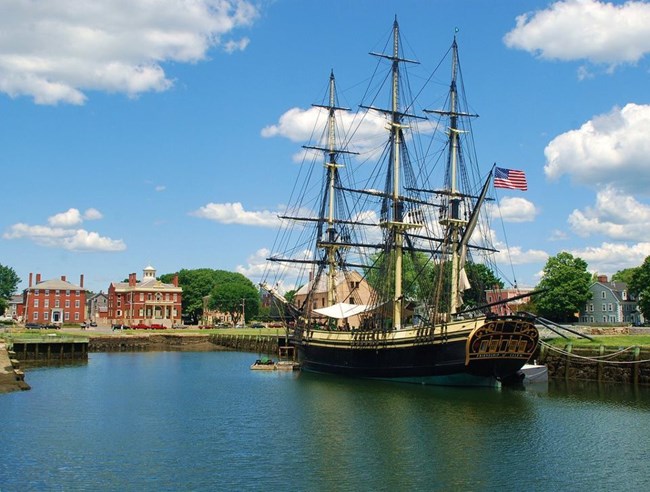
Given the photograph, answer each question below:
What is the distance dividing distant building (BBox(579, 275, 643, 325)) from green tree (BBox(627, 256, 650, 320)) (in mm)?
9091

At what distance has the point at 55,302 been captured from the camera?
138 metres

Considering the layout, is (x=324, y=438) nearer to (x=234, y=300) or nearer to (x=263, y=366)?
(x=263, y=366)

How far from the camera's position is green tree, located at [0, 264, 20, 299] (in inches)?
6373

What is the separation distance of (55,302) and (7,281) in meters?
31.8

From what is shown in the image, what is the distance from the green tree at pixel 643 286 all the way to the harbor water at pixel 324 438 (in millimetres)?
49699

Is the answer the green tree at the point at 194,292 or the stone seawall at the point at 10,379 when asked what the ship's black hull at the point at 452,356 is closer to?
the stone seawall at the point at 10,379

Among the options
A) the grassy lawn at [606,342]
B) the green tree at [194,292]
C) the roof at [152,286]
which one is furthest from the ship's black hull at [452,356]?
the green tree at [194,292]

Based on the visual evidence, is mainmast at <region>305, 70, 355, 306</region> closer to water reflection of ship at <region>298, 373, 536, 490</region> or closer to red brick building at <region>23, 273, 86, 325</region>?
water reflection of ship at <region>298, 373, 536, 490</region>

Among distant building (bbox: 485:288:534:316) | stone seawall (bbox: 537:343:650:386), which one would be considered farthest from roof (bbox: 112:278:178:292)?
stone seawall (bbox: 537:343:650:386)

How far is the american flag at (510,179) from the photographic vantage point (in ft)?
161

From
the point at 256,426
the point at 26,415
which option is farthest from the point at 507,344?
the point at 26,415

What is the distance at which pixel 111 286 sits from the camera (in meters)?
149

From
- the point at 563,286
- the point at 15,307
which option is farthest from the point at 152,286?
the point at 563,286

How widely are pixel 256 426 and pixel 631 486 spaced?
17.0 meters
